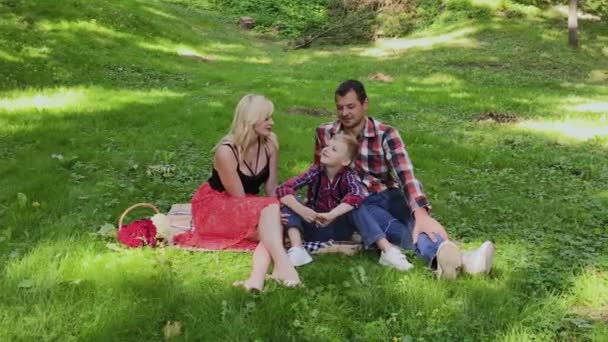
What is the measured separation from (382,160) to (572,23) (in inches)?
905

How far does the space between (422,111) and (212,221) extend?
9471mm

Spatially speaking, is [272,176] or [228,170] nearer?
[228,170]

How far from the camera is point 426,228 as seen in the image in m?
5.70

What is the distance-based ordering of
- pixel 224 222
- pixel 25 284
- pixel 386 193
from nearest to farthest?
pixel 25 284 → pixel 224 222 → pixel 386 193

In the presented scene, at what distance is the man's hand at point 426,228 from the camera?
222 inches

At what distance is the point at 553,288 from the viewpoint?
503 centimetres

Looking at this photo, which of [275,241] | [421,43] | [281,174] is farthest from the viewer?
[421,43]

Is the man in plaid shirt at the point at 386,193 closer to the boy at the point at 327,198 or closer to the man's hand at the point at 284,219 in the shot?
the boy at the point at 327,198

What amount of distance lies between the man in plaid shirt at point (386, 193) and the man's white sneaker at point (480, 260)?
0.05 m

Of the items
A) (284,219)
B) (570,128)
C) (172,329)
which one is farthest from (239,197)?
(570,128)

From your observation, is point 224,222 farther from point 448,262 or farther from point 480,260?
point 480,260

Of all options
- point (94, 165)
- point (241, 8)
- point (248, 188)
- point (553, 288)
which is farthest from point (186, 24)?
point (553, 288)

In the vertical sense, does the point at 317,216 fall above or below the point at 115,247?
above

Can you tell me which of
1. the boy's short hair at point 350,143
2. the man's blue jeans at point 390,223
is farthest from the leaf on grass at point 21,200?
the man's blue jeans at point 390,223
